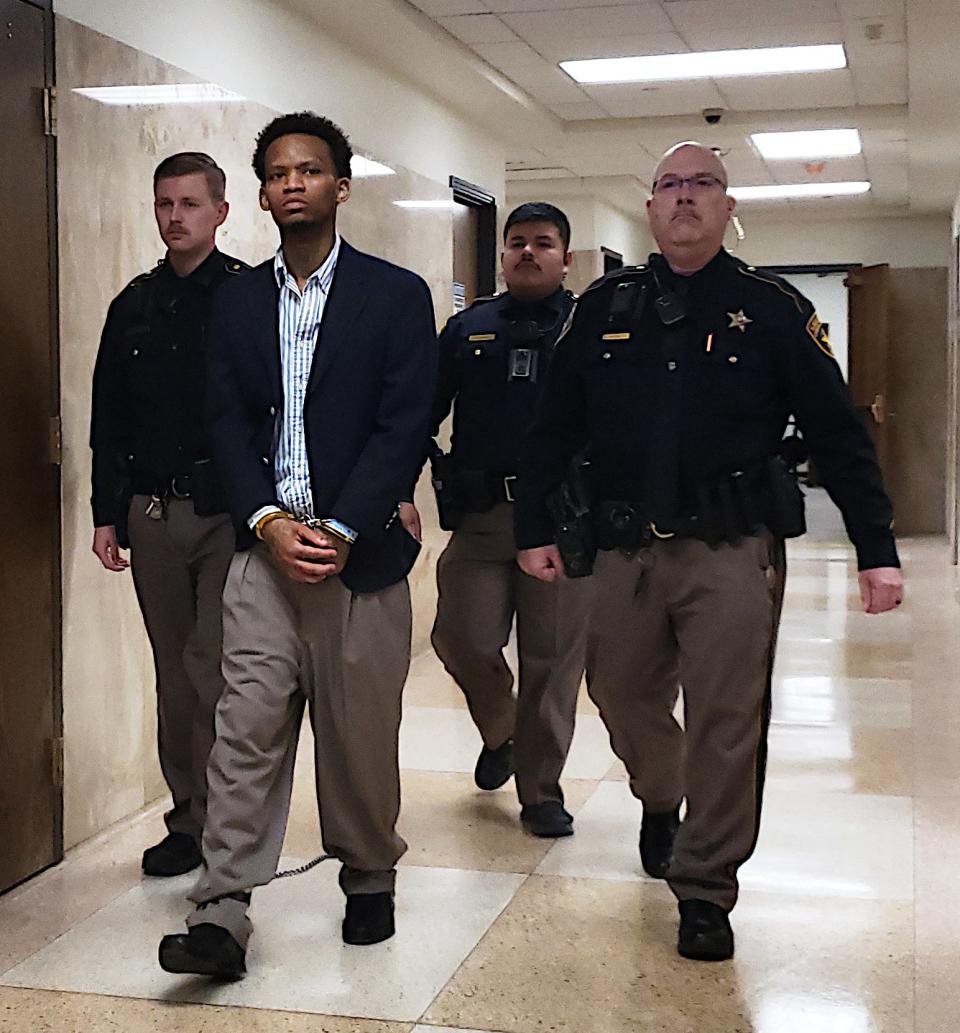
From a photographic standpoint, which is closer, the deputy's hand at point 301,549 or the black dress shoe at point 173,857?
the deputy's hand at point 301,549

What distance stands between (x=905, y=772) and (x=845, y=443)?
6.77 feet

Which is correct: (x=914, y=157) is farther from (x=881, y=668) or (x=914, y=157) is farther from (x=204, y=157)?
(x=204, y=157)

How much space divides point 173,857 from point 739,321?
2.02 meters

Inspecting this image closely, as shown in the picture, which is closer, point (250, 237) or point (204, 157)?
point (204, 157)

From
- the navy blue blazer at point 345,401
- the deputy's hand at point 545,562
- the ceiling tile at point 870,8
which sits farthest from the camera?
the ceiling tile at point 870,8

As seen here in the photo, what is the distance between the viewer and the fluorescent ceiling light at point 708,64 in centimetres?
758

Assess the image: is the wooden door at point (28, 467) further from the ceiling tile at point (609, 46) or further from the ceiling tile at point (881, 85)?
the ceiling tile at point (881, 85)

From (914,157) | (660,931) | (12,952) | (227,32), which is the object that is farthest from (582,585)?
(914,157)

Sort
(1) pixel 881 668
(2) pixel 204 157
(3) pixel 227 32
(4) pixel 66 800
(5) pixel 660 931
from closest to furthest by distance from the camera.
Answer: (5) pixel 660 931
(2) pixel 204 157
(4) pixel 66 800
(3) pixel 227 32
(1) pixel 881 668

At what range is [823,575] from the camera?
34.6 feet

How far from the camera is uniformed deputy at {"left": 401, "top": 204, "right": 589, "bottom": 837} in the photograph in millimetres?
4281

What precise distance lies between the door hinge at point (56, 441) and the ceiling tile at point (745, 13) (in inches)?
146

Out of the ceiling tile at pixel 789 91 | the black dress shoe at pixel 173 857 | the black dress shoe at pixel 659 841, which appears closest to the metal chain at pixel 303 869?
the black dress shoe at pixel 173 857

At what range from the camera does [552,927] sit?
3508 mm
